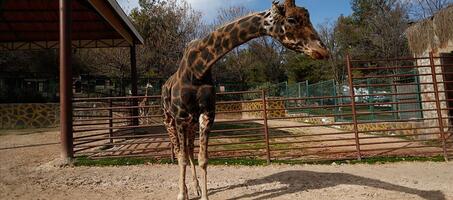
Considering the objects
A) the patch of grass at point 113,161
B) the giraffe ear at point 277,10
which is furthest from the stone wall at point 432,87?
the giraffe ear at point 277,10

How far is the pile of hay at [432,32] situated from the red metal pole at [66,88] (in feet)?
32.8

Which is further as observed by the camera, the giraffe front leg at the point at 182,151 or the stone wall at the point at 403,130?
the stone wall at the point at 403,130

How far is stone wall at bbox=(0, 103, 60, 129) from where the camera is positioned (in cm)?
1744

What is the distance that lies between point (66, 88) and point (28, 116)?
37.7 feet

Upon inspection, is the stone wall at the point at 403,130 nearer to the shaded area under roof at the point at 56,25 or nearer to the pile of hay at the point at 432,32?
the pile of hay at the point at 432,32

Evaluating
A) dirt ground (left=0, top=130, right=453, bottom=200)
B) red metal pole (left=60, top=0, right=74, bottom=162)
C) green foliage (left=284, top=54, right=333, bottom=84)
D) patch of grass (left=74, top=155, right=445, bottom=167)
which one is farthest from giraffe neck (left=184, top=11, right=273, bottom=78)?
green foliage (left=284, top=54, right=333, bottom=84)

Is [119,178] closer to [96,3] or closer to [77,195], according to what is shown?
[77,195]

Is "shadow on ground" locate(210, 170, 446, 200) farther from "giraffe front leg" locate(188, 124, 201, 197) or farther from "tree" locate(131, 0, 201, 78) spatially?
"tree" locate(131, 0, 201, 78)

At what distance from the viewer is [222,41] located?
14.3ft

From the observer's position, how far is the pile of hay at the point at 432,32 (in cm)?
1028

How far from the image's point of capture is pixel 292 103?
22.4 meters

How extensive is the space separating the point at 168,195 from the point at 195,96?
Answer: 1713 mm

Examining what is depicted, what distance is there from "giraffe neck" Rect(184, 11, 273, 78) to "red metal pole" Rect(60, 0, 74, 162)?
4435 millimetres

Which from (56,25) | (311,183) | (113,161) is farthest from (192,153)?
(56,25)
